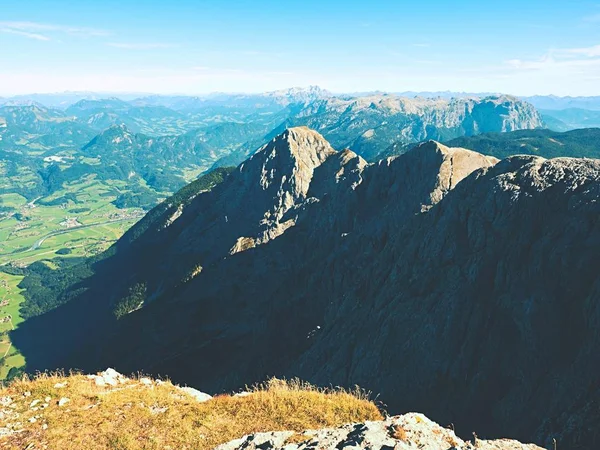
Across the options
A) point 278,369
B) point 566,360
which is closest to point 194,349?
point 278,369

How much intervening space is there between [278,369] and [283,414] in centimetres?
6137

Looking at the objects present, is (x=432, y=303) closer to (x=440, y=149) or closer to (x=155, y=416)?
(x=155, y=416)

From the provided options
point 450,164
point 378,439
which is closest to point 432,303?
point 378,439

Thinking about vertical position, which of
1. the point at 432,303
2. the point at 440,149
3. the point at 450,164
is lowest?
the point at 432,303

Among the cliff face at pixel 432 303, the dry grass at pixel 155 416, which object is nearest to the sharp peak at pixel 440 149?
the cliff face at pixel 432 303

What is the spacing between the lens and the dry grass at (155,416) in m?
20.1

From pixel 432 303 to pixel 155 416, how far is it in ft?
127

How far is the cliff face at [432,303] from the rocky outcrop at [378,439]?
1024cm

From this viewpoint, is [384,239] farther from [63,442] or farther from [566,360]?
[63,442]

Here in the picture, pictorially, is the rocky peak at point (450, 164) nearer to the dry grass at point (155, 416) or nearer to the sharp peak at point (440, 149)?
the sharp peak at point (440, 149)

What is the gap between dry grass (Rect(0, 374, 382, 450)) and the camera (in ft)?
66.0

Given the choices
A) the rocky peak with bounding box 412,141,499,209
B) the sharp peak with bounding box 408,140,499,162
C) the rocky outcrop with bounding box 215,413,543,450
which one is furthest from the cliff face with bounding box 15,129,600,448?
the rocky outcrop with bounding box 215,413,543,450

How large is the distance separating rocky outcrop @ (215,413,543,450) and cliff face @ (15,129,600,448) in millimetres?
10244

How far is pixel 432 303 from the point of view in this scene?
5184 cm
